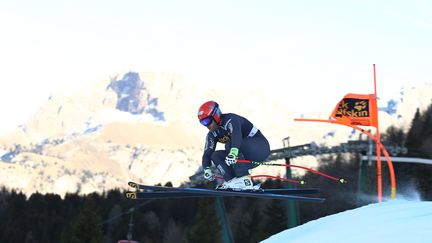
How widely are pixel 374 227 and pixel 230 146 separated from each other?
8117 mm

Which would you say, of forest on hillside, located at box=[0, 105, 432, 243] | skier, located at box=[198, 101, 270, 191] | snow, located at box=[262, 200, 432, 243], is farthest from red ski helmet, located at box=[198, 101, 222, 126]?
forest on hillside, located at box=[0, 105, 432, 243]

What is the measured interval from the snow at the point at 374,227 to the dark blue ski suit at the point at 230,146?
676 cm

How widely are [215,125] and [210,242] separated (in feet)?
253

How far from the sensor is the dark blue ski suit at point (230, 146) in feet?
44.5

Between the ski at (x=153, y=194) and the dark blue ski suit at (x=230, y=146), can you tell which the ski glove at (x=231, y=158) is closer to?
the dark blue ski suit at (x=230, y=146)

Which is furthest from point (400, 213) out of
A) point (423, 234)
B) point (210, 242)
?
point (210, 242)

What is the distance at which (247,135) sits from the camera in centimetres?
1406

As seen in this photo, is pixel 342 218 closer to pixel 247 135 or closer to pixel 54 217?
pixel 247 135

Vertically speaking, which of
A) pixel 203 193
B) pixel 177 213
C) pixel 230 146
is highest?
pixel 230 146

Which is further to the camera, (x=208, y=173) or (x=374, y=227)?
(x=208, y=173)

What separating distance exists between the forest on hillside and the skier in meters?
66.8

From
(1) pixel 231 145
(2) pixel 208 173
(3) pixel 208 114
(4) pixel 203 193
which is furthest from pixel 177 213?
(3) pixel 208 114

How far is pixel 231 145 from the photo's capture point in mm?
13258

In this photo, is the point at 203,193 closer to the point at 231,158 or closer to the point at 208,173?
the point at 208,173
